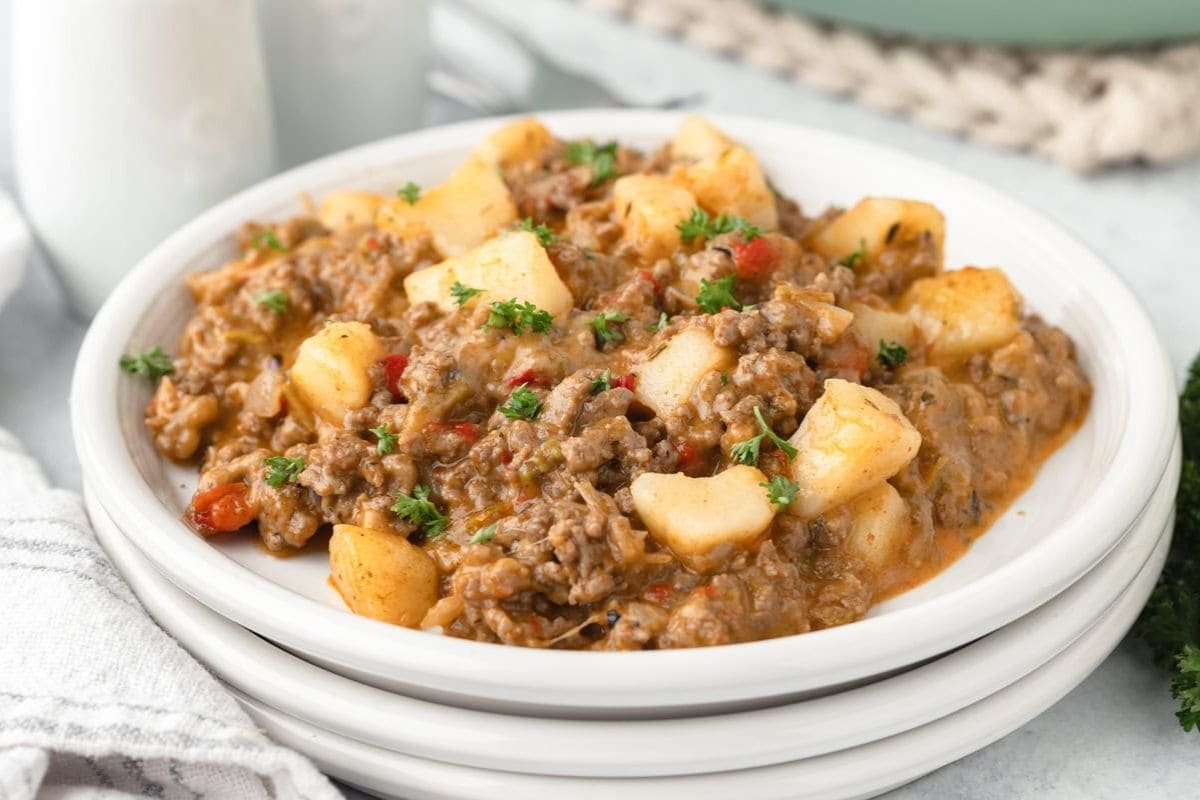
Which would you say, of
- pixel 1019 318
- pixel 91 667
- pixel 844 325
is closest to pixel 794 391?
pixel 844 325

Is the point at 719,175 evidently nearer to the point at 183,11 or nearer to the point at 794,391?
the point at 794,391

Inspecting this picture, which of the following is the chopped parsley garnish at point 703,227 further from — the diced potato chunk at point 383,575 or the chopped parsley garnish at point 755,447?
the diced potato chunk at point 383,575

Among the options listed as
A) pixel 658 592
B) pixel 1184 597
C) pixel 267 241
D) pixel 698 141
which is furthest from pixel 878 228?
pixel 267 241

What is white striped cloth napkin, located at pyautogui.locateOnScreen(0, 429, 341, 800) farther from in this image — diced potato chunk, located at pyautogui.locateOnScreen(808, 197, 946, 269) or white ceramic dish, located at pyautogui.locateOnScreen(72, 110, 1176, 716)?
diced potato chunk, located at pyautogui.locateOnScreen(808, 197, 946, 269)

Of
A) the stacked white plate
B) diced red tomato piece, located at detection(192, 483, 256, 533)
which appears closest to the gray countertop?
the stacked white plate

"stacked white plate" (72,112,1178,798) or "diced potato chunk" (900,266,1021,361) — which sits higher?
"diced potato chunk" (900,266,1021,361)

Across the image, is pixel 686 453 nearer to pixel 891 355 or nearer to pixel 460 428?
pixel 460 428
